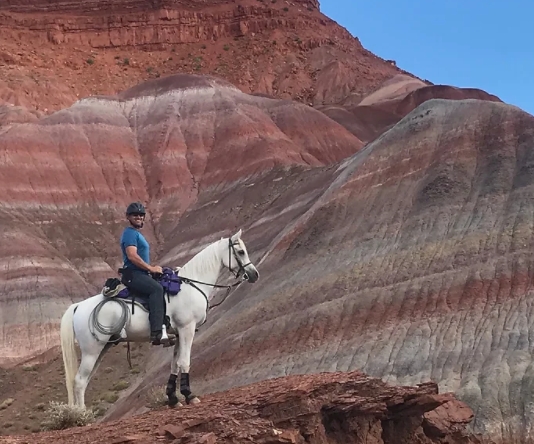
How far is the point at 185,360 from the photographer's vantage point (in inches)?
500

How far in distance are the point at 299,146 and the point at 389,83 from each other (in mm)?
49355

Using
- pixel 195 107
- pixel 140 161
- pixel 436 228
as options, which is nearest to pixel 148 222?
pixel 140 161

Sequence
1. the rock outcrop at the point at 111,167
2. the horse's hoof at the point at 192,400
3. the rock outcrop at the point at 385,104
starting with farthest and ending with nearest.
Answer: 1. the rock outcrop at the point at 385,104
2. the rock outcrop at the point at 111,167
3. the horse's hoof at the point at 192,400

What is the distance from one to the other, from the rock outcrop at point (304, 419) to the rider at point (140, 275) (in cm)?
173

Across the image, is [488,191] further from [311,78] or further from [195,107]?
[311,78]

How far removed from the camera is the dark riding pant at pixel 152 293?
12859 mm

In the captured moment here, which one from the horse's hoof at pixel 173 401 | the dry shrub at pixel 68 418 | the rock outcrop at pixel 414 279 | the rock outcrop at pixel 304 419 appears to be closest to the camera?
the rock outcrop at pixel 304 419

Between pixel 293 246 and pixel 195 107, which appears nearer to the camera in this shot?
pixel 293 246

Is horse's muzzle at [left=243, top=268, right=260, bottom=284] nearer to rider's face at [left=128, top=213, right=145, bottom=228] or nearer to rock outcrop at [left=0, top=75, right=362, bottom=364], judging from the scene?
rider's face at [left=128, top=213, right=145, bottom=228]

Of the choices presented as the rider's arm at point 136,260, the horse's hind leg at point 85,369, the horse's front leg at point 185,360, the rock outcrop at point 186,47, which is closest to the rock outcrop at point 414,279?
the horse's front leg at point 185,360

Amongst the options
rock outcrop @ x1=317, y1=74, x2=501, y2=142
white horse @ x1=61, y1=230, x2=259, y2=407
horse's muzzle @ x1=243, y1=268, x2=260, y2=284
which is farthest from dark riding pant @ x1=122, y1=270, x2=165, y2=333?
rock outcrop @ x1=317, y1=74, x2=501, y2=142

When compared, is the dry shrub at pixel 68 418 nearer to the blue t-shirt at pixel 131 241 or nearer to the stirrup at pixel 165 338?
the stirrup at pixel 165 338

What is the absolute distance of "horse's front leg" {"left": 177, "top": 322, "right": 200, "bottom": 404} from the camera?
12492mm

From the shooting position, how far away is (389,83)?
→ 11562 cm
